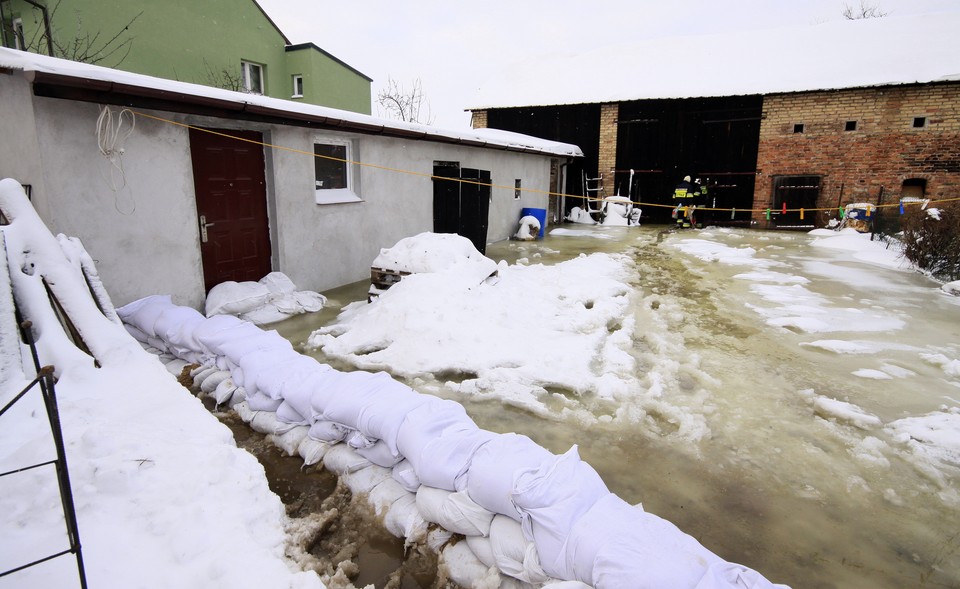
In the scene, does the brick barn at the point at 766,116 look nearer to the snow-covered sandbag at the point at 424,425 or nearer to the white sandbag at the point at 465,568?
the snow-covered sandbag at the point at 424,425

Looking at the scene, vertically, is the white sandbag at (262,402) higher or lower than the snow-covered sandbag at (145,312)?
lower

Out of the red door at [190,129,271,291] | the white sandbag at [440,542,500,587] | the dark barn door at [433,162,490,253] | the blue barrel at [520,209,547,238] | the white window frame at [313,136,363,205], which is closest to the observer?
the white sandbag at [440,542,500,587]

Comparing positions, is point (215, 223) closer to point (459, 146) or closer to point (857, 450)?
point (459, 146)

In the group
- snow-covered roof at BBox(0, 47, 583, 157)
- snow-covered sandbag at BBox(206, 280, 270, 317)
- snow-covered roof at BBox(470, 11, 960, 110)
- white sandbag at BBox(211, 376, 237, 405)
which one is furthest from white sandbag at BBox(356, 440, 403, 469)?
snow-covered roof at BBox(470, 11, 960, 110)

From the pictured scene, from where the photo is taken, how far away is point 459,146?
426 inches

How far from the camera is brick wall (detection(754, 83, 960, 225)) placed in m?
14.1

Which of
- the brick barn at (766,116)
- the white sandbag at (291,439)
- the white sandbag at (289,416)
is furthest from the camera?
the brick barn at (766,116)

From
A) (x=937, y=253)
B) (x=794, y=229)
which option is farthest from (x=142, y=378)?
(x=794, y=229)

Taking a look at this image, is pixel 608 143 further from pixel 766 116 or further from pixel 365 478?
pixel 365 478

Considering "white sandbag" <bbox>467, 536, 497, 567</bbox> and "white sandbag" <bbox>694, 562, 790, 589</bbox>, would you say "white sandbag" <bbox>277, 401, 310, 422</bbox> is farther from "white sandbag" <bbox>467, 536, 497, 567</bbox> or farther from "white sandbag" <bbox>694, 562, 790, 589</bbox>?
"white sandbag" <bbox>694, 562, 790, 589</bbox>

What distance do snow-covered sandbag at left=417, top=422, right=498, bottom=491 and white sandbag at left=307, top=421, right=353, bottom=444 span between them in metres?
0.71

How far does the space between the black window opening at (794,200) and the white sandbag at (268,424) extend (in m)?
16.1

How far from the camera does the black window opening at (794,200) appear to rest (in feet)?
51.3

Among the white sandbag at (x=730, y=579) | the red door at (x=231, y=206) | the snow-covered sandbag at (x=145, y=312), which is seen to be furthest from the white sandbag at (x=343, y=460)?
the red door at (x=231, y=206)
